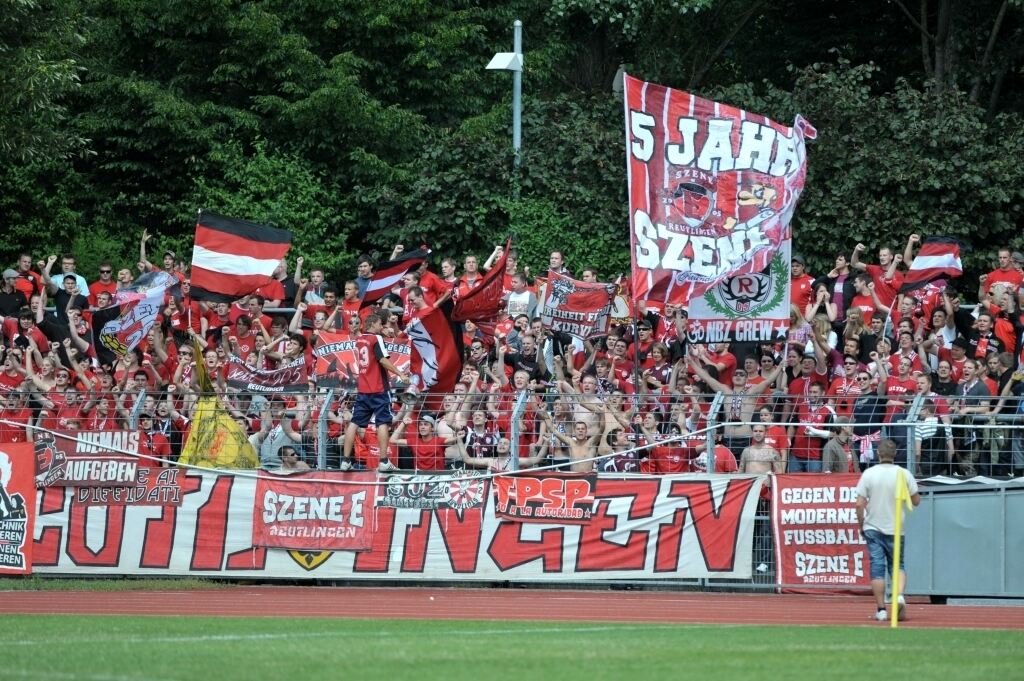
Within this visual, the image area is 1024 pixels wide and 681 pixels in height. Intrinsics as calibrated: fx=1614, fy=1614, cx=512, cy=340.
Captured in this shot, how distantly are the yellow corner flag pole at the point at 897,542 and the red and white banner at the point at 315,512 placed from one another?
7374 mm

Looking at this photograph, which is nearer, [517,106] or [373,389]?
[373,389]

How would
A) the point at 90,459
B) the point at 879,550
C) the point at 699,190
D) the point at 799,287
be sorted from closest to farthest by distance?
1. the point at 879,550
2. the point at 699,190
3. the point at 90,459
4. the point at 799,287

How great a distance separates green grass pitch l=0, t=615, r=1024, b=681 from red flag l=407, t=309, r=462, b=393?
22.7ft

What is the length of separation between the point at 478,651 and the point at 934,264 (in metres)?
12.6

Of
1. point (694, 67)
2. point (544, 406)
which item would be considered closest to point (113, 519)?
point (544, 406)

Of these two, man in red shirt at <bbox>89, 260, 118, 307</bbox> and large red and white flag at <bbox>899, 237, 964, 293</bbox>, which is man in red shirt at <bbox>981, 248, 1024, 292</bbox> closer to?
large red and white flag at <bbox>899, 237, 964, 293</bbox>

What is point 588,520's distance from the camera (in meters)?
20.0

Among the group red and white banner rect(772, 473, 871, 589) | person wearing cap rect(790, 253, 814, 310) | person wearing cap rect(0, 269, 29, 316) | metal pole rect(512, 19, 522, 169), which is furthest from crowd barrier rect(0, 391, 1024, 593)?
metal pole rect(512, 19, 522, 169)

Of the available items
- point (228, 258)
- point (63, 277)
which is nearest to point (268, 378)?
point (228, 258)

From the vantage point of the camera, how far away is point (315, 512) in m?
20.6

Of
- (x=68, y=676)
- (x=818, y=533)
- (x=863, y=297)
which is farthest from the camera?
(x=863, y=297)

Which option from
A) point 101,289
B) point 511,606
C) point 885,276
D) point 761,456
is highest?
point 885,276

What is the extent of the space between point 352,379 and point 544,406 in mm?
2529

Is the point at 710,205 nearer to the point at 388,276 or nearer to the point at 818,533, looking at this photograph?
the point at 818,533
